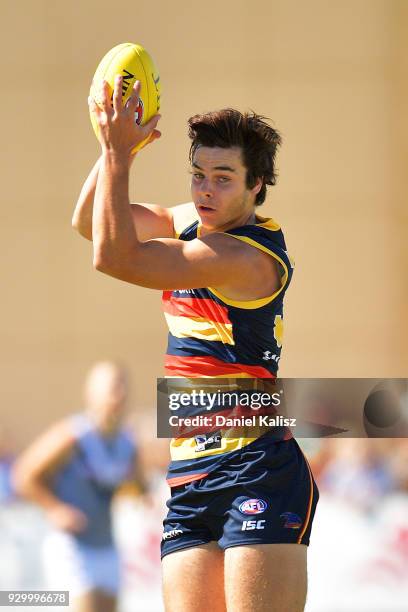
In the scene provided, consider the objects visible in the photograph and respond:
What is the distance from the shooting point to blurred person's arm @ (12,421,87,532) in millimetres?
6609

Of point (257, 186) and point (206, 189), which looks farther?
point (257, 186)

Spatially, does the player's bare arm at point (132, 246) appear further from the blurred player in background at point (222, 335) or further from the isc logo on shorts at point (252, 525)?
the isc logo on shorts at point (252, 525)

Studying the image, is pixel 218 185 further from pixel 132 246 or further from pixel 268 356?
pixel 268 356

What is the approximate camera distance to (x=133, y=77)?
3.53 m

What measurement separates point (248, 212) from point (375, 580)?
4.39m

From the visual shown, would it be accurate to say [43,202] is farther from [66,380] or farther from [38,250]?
[66,380]

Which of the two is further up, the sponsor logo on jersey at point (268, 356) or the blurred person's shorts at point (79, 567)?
the sponsor logo on jersey at point (268, 356)

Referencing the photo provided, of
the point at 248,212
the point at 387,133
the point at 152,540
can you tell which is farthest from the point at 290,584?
the point at 387,133

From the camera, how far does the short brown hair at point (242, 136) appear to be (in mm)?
3672

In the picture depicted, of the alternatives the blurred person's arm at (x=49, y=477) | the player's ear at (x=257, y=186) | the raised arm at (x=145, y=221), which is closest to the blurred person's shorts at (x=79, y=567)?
the blurred person's arm at (x=49, y=477)

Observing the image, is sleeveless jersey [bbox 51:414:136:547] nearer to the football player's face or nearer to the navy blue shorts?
the navy blue shorts

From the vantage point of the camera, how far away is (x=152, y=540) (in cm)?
749

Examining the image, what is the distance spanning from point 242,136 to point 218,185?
0.21 meters

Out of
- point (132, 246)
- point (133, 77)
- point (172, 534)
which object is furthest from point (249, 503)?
point (133, 77)
